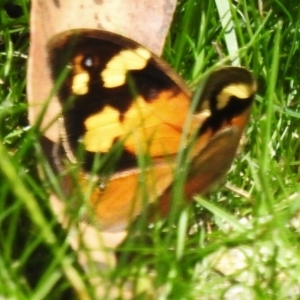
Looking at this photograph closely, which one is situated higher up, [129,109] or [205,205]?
[129,109]

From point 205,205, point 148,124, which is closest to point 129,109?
point 148,124

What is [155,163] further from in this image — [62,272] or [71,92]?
[62,272]

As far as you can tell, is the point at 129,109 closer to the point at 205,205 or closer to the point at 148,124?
the point at 148,124

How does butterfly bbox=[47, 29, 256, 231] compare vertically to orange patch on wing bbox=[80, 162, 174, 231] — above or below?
above

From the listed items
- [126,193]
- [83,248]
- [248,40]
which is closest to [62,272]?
[83,248]

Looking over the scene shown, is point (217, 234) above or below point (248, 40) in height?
below
